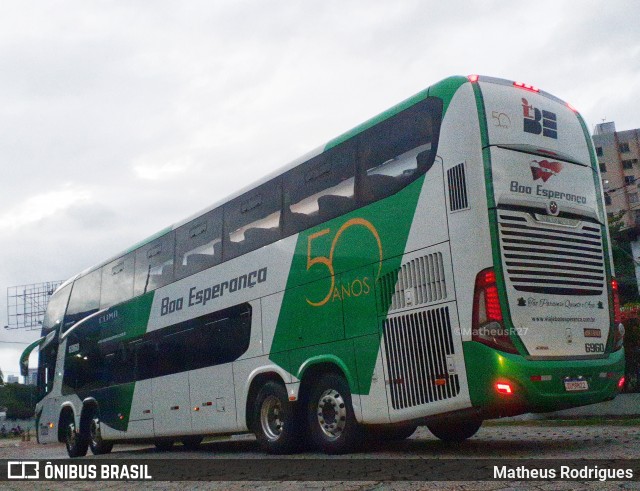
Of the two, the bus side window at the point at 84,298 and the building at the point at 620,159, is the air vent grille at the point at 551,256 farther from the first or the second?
the building at the point at 620,159

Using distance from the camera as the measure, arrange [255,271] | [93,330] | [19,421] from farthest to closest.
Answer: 1. [19,421]
2. [93,330]
3. [255,271]

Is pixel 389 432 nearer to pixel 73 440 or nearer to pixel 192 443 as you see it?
pixel 192 443

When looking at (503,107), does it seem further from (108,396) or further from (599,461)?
(108,396)

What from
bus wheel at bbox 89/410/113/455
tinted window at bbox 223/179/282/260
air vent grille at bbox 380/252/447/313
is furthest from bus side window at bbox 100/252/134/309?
air vent grille at bbox 380/252/447/313

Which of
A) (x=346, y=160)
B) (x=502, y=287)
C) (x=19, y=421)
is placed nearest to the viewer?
(x=502, y=287)

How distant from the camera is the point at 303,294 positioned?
10.6 m

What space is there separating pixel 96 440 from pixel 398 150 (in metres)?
10.9

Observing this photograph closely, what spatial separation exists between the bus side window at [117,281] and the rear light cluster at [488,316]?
909 centimetres

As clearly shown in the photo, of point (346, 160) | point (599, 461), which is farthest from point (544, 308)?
point (346, 160)

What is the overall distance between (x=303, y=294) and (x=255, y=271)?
50.3 inches

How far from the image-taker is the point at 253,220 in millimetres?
11797

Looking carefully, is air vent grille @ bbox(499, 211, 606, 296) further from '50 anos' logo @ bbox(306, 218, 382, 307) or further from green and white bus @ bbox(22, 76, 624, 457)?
'50 anos' logo @ bbox(306, 218, 382, 307)

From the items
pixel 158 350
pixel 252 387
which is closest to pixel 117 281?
pixel 158 350

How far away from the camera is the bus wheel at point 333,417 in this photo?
9.60 metres
